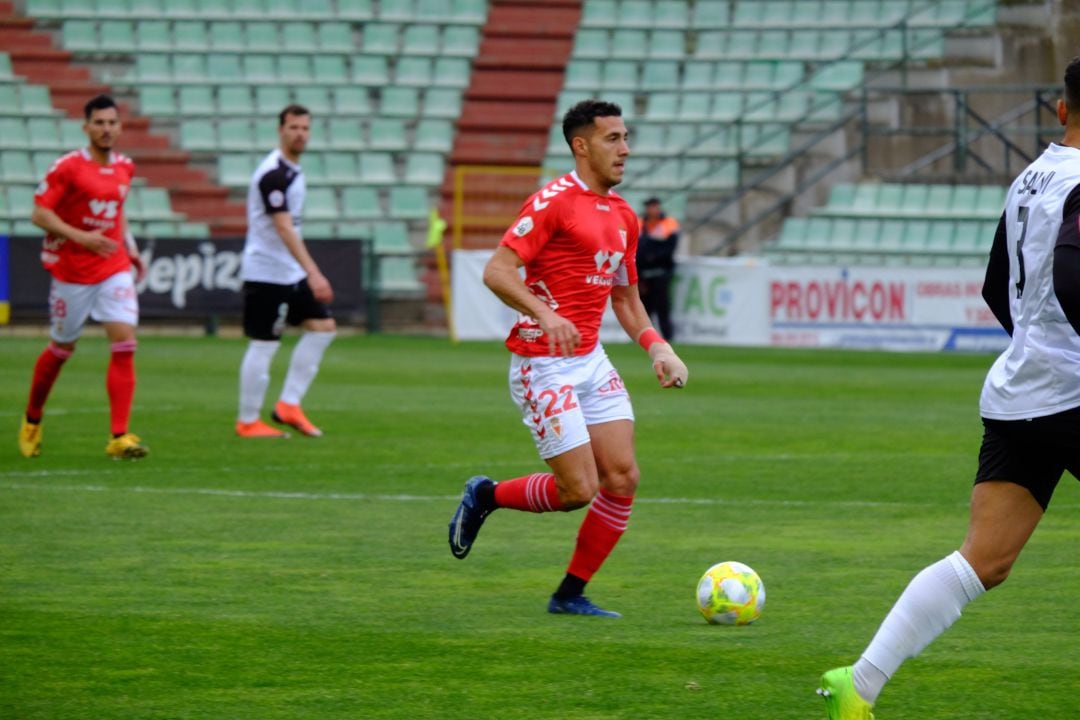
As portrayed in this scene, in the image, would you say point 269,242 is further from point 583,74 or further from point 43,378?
point 583,74

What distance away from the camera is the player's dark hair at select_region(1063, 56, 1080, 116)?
518cm

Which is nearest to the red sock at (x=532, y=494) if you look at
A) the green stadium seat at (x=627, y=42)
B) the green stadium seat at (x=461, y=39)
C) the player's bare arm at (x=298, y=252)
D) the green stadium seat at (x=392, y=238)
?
the player's bare arm at (x=298, y=252)

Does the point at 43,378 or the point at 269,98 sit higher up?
the point at 269,98

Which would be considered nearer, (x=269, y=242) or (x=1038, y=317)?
(x=1038, y=317)

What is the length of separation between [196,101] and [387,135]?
318 cm

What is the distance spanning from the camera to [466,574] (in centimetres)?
827

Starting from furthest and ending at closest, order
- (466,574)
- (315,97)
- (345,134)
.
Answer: (315,97), (345,134), (466,574)

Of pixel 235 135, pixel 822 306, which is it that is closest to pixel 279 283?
pixel 822 306

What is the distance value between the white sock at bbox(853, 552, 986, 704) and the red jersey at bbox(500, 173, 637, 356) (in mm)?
A: 2463

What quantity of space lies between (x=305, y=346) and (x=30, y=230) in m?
14.8

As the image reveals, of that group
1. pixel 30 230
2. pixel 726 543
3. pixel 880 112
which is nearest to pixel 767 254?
pixel 880 112

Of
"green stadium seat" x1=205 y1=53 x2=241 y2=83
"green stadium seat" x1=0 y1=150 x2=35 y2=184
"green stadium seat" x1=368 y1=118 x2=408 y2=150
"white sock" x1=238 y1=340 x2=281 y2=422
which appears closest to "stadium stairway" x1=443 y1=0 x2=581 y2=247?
"green stadium seat" x1=368 y1=118 x2=408 y2=150

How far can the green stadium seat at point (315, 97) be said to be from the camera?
29828mm

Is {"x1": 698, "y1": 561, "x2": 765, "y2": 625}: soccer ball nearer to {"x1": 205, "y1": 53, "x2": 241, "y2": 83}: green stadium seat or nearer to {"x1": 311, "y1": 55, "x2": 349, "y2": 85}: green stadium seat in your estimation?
{"x1": 311, "y1": 55, "x2": 349, "y2": 85}: green stadium seat
